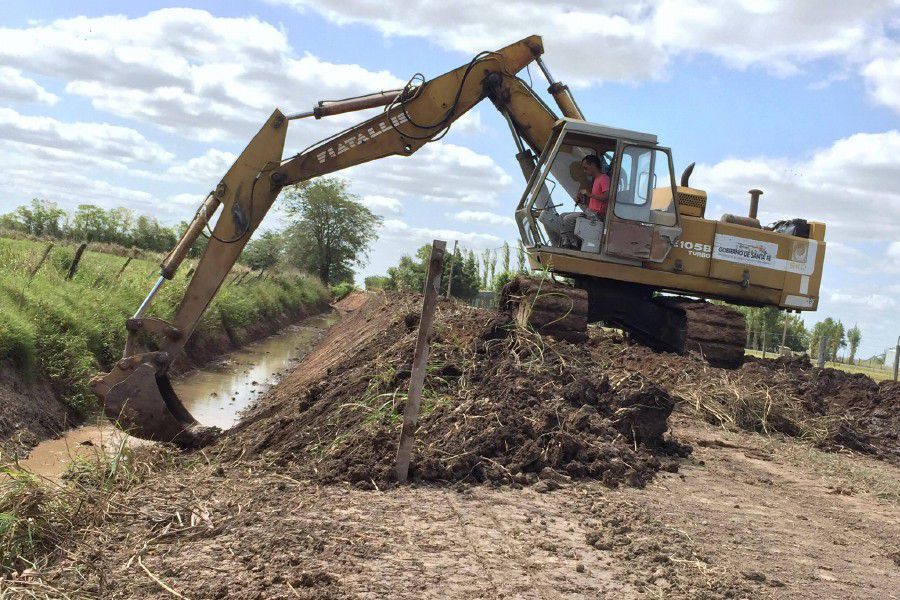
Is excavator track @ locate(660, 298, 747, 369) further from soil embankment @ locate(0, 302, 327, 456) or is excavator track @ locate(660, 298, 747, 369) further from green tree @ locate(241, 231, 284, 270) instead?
green tree @ locate(241, 231, 284, 270)

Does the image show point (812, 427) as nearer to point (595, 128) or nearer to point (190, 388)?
point (595, 128)

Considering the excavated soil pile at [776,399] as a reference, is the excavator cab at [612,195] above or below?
above

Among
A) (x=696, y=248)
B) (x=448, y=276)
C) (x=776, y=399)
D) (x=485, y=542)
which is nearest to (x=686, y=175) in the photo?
(x=696, y=248)

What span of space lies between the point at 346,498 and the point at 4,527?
6.80 feet

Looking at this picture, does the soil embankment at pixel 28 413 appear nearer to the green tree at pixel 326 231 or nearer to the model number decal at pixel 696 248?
the model number decal at pixel 696 248

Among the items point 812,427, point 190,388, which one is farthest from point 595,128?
point 190,388

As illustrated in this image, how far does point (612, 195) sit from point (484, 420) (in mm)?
5014

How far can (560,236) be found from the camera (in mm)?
11055

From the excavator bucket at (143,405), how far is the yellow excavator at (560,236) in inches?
0.5

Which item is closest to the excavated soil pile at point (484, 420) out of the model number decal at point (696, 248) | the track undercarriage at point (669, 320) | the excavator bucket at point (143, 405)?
the excavator bucket at point (143, 405)

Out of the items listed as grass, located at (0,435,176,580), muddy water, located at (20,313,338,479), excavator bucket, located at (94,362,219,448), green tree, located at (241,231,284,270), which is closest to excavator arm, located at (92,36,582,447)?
excavator bucket, located at (94,362,219,448)

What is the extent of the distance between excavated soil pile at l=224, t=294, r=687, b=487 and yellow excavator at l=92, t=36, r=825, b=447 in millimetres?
1287

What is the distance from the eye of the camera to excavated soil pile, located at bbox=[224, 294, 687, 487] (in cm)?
628

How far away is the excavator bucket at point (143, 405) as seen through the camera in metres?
8.83
